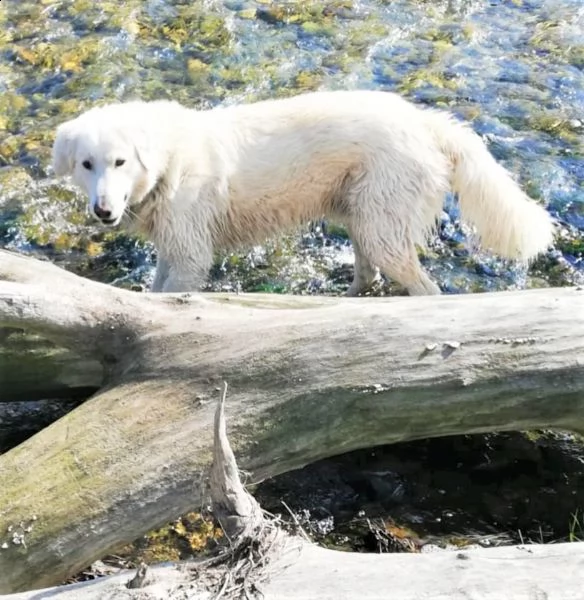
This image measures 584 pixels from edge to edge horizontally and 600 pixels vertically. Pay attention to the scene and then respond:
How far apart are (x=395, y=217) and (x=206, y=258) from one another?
3.89ft

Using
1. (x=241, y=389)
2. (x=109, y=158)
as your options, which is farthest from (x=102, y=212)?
(x=241, y=389)

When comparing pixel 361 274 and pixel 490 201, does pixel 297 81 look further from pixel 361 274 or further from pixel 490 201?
pixel 490 201

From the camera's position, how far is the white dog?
5.01 metres

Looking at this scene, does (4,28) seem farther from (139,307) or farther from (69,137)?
(139,307)

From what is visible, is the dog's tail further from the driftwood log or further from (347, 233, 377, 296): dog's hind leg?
the driftwood log

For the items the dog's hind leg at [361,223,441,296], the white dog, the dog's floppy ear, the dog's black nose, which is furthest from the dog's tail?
the dog's floppy ear

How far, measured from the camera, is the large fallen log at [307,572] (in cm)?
252

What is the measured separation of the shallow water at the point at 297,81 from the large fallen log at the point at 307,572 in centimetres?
309

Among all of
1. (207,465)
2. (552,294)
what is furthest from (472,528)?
(207,465)

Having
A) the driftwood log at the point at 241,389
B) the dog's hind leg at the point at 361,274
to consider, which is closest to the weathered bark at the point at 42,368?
the driftwood log at the point at 241,389

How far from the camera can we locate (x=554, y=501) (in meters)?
3.79

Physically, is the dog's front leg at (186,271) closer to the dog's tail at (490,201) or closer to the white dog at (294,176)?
the white dog at (294,176)

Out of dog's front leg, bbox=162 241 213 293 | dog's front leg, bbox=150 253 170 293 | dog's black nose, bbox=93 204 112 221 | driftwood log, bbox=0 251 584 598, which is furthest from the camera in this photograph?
dog's front leg, bbox=150 253 170 293

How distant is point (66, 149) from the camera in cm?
502
